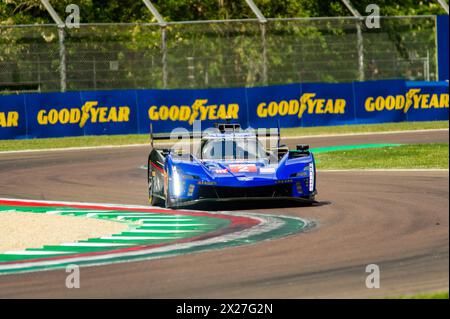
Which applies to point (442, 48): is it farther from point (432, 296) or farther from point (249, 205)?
point (432, 296)

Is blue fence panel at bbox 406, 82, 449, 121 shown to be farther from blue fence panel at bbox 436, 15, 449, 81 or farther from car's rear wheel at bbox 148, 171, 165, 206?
car's rear wheel at bbox 148, 171, 165, 206

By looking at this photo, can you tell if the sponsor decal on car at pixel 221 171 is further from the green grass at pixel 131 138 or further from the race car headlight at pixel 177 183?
the green grass at pixel 131 138

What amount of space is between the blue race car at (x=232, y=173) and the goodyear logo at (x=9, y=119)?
1582 cm

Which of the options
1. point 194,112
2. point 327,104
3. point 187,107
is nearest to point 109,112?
point 187,107

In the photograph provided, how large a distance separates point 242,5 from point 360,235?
28.0 metres

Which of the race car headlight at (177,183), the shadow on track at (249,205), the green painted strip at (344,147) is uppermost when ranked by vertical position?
the race car headlight at (177,183)

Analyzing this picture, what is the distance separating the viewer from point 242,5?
133ft

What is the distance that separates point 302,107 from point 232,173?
19234 mm

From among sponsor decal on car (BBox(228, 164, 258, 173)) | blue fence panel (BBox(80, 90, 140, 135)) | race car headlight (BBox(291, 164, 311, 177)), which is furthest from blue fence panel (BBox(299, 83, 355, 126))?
sponsor decal on car (BBox(228, 164, 258, 173))

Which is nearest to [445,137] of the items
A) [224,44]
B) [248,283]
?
[224,44]

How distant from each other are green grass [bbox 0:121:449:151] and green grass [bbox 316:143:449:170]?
7.56 meters

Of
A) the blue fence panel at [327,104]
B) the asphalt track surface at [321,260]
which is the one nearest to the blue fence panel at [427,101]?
the blue fence panel at [327,104]

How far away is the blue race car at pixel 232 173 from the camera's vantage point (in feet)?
52.7

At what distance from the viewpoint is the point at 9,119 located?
106 feet
